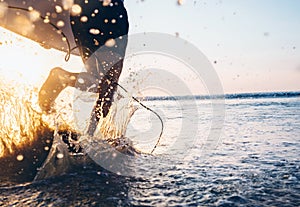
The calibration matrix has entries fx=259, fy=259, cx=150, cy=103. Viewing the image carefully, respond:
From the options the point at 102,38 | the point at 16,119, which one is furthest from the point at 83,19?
the point at 16,119

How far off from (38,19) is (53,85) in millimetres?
1047

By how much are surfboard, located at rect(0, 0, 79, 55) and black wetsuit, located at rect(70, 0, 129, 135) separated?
54 centimetres

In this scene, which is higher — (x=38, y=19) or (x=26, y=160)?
(x=38, y=19)

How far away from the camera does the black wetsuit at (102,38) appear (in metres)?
2.72

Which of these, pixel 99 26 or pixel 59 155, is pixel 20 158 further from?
pixel 99 26

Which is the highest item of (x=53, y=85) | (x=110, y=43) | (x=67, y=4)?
(x=67, y=4)

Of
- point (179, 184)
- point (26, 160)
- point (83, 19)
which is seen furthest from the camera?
point (26, 160)

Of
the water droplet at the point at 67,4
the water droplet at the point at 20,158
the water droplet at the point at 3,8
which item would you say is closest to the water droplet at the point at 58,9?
the water droplet at the point at 67,4

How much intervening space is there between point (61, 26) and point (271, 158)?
3994mm

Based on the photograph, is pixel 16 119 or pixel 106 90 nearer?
pixel 106 90

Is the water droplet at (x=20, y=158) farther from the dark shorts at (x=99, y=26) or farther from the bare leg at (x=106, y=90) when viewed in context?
the dark shorts at (x=99, y=26)

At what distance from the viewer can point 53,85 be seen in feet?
10.3

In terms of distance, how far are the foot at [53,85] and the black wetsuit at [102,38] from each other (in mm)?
346

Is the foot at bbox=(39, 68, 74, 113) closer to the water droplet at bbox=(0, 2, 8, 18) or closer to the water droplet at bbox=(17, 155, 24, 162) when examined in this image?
the water droplet at bbox=(0, 2, 8, 18)
